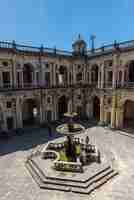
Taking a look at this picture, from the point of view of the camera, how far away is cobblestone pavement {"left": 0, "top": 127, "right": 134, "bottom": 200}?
31.6 feet

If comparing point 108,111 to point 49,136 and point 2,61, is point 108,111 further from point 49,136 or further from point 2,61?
A: point 2,61

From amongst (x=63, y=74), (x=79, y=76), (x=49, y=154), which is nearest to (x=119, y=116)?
(x=79, y=76)

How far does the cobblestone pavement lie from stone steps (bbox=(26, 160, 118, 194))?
0.96 ft

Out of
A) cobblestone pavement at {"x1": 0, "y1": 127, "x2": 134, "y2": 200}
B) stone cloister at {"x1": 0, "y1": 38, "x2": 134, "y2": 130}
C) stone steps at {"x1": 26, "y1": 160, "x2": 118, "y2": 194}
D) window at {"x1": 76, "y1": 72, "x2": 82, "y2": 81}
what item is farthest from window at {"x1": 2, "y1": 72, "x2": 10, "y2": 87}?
stone steps at {"x1": 26, "y1": 160, "x2": 118, "y2": 194}

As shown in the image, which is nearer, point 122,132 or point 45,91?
point 122,132

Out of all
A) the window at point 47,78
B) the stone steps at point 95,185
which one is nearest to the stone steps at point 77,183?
the stone steps at point 95,185

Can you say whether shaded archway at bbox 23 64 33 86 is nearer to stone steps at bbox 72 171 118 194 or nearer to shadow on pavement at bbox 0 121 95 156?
shadow on pavement at bbox 0 121 95 156

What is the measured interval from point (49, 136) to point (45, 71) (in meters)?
10.0

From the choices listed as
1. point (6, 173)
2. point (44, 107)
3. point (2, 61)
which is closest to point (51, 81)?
point (44, 107)

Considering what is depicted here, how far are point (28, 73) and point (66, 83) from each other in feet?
22.1

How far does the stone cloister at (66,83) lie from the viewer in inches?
797

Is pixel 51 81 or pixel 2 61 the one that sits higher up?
pixel 2 61

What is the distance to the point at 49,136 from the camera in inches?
787

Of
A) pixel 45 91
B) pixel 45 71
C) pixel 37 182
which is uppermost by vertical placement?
pixel 45 71
